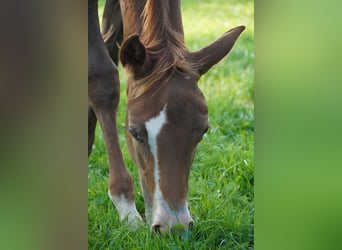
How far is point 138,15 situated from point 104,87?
0.30 meters

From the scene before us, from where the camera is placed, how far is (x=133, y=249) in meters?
2.02

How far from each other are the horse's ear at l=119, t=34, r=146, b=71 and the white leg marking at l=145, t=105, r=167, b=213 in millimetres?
192

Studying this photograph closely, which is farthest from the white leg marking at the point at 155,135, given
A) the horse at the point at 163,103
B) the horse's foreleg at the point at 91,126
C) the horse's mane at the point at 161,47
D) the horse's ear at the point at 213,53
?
the horse's foreleg at the point at 91,126

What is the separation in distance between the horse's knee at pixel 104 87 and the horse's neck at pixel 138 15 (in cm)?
16

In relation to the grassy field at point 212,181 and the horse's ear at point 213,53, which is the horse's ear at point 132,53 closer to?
the horse's ear at point 213,53

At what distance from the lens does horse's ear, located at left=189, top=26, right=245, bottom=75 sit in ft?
6.85

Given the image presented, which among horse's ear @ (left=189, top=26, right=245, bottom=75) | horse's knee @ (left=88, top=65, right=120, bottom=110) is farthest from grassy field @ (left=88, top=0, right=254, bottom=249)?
horse's knee @ (left=88, top=65, right=120, bottom=110)

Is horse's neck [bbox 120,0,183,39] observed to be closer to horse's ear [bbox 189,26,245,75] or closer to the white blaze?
horse's ear [bbox 189,26,245,75]

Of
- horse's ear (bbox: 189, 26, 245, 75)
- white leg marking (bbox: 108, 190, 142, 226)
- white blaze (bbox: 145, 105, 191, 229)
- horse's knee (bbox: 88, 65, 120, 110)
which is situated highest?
horse's ear (bbox: 189, 26, 245, 75)

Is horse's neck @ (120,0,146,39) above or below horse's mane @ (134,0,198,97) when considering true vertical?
above

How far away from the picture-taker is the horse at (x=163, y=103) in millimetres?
1965

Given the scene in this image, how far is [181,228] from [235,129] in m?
1.21

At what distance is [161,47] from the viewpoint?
2.04 m
